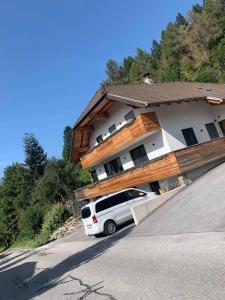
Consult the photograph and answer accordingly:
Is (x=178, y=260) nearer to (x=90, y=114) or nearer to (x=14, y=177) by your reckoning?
(x=90, y=114)

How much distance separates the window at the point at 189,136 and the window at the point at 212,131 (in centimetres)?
198

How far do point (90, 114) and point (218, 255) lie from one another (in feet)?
74.0

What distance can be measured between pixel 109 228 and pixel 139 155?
10.0 meters

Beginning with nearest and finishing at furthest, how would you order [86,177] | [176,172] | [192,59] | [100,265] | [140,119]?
[100,265], [176,172], [140,119], [86,177], [192,59]

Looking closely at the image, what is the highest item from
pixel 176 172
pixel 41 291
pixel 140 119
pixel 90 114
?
pixel 90 114

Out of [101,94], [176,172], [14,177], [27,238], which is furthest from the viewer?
[14,177]

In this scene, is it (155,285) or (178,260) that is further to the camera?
(178,260)

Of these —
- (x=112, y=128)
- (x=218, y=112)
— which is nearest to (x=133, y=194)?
(x=112, y=128)

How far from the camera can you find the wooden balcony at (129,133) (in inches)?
947

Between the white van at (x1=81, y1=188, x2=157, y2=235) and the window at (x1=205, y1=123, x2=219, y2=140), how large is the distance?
10437 millimetres

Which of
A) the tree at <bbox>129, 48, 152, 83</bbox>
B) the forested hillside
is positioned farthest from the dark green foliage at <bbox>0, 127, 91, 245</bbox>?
the tree at <bbox>129, 48, 152, 83</bbox>

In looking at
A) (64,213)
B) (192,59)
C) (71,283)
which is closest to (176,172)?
(71,283)

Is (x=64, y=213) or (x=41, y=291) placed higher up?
(x=64, y=213)

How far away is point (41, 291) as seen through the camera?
11.8 m
